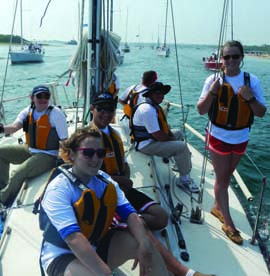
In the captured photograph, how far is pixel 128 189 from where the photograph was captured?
11.1 feet

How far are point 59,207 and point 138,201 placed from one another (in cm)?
125

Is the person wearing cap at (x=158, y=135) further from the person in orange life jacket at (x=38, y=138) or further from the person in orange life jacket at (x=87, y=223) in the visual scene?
the person in orange life jacket at (x=87, y=223)

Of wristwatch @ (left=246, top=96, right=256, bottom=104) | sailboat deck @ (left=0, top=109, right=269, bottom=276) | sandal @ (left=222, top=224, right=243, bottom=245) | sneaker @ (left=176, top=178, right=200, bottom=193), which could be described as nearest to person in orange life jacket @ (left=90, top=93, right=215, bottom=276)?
sailboat deck @ (left=0, top=109, right=269, bottom=276)

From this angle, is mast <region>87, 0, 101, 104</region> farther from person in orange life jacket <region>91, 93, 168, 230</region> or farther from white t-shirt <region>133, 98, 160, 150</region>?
person in orange life jacket <region>91, 93, 168, 230</region>

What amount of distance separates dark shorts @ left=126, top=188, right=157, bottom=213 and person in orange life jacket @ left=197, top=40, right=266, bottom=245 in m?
0.80

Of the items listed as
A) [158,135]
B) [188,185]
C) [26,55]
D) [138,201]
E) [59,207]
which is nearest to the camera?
[59,207]

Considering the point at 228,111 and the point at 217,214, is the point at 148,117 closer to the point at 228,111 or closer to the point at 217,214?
the point at 228,111

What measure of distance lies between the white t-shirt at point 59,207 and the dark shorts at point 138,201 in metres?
0.90

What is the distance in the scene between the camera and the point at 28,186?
4.07 metres

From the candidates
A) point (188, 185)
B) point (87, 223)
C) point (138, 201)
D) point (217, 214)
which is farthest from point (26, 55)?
point (87, 223)

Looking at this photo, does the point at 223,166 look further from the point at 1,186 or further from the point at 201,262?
the point at 1,186

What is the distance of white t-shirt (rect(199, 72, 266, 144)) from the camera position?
328cm

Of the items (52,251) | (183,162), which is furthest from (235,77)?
(52,251)

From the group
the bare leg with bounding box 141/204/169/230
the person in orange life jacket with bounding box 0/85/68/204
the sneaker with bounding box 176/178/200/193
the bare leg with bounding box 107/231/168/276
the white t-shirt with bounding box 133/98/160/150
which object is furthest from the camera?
the white t-shirt with bounding box 133/98/160/150
